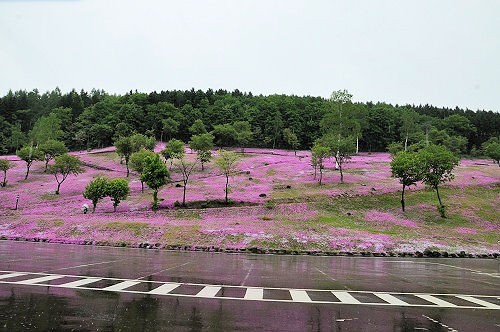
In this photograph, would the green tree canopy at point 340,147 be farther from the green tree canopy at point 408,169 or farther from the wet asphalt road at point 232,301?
the wet asphalt road at point 232,301

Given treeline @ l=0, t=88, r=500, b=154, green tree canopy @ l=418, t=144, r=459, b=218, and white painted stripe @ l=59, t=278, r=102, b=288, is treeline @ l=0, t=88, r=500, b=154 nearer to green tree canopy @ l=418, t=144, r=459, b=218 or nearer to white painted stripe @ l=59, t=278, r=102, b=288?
green tree canopy @ l=418, t=144, r=459, b=218

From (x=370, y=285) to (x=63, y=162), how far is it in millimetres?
58560

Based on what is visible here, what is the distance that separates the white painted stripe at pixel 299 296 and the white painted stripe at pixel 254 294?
983 millimetres

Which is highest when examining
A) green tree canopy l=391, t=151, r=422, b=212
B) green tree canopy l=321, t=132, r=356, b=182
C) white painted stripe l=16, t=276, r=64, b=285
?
green tree canopy l=321, t=132, r=356, b=182

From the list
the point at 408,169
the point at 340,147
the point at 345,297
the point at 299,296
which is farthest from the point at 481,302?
the point at 340,147

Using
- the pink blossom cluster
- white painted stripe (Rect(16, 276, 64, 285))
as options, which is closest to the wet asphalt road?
white painted stripe (Rect(16, 276, 64, 285))

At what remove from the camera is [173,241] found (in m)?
32.2

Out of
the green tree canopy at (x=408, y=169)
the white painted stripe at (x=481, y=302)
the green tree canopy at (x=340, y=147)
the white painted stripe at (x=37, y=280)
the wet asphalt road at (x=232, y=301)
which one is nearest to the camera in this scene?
the wet asphalt road at (x=232, y=301)

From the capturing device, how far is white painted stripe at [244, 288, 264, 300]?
10.9 metres

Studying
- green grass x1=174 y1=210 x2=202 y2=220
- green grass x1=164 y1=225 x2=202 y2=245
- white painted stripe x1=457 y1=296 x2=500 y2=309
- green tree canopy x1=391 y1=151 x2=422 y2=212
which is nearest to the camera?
white painted stripe x1=457 y1=296 x2=500 y2=309

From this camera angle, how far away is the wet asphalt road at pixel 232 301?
788 centimetres

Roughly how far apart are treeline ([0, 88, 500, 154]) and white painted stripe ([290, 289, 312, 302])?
295 feet

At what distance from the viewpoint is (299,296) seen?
1151 centimetres

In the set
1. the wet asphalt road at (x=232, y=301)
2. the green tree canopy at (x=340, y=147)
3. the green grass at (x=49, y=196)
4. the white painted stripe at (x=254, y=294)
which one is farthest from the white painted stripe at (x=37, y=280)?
the green tree canopy at (x=340, y=147)
